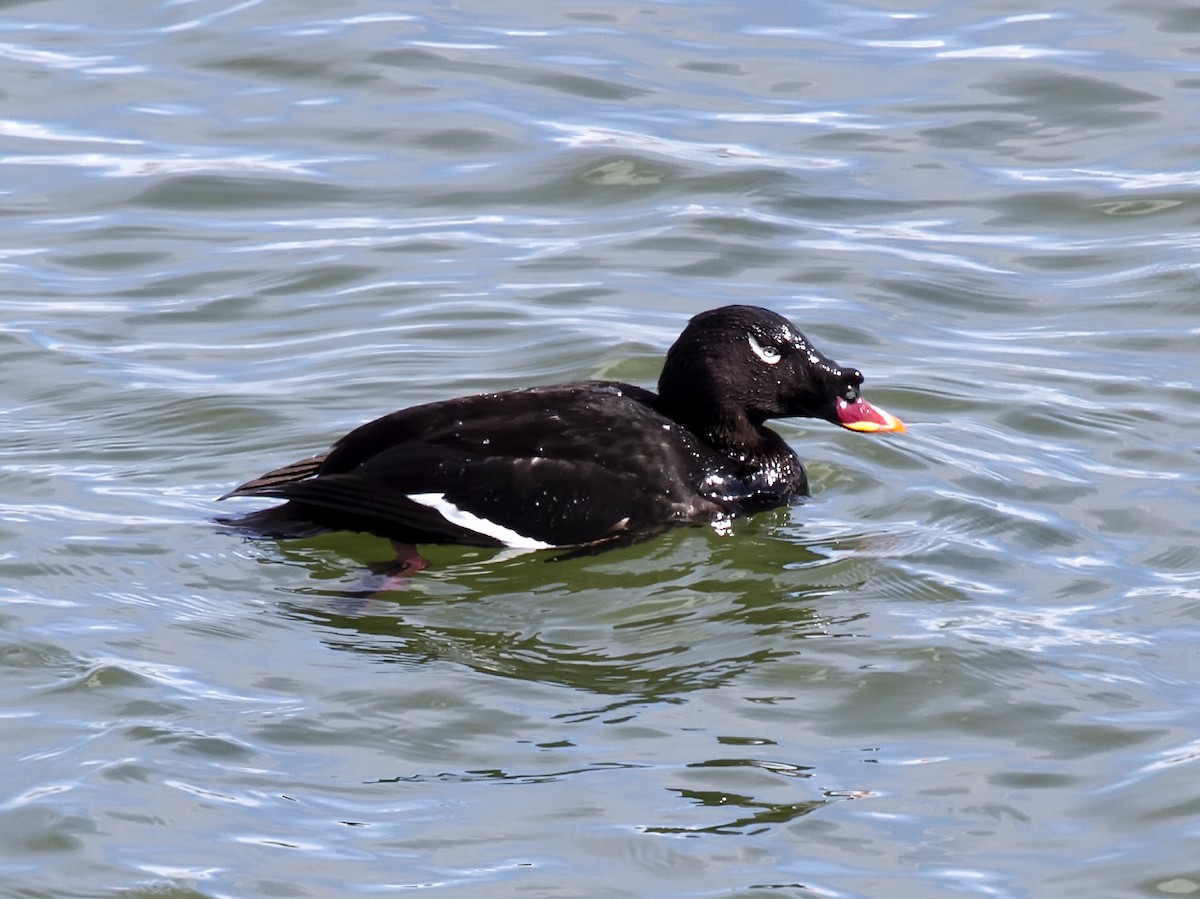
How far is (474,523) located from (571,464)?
44 cm

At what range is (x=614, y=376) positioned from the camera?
10.1 metres

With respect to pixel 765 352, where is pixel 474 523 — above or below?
below

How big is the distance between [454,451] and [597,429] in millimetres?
581

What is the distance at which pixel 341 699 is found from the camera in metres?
6.60

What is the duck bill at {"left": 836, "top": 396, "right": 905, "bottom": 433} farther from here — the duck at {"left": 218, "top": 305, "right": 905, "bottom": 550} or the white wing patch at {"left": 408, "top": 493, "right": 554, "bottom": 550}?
the white wing patch at {"left": 408, "top": 493, "right": 554, "bottom": 550}

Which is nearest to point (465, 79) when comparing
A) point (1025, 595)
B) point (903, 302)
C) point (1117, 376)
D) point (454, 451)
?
point (903, 302)

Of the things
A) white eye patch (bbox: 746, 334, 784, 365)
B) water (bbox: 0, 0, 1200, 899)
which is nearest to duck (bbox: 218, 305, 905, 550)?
white eye patch (bbox: 746, 334, 784, 365)

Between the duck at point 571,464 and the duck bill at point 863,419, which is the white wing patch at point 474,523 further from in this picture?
the duck bill at point 863,419

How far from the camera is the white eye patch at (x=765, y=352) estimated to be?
341 inches

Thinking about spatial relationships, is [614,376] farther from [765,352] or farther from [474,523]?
[474,523]

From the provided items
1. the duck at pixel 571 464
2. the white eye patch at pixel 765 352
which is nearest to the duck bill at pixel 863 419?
the duck at pixel 571 464

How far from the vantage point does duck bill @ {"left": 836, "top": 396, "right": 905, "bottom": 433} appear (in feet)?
28.9

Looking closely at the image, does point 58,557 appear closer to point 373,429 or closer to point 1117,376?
point 373,429

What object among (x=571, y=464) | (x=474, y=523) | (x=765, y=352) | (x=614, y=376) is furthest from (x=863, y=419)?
(x=474, y=523)
